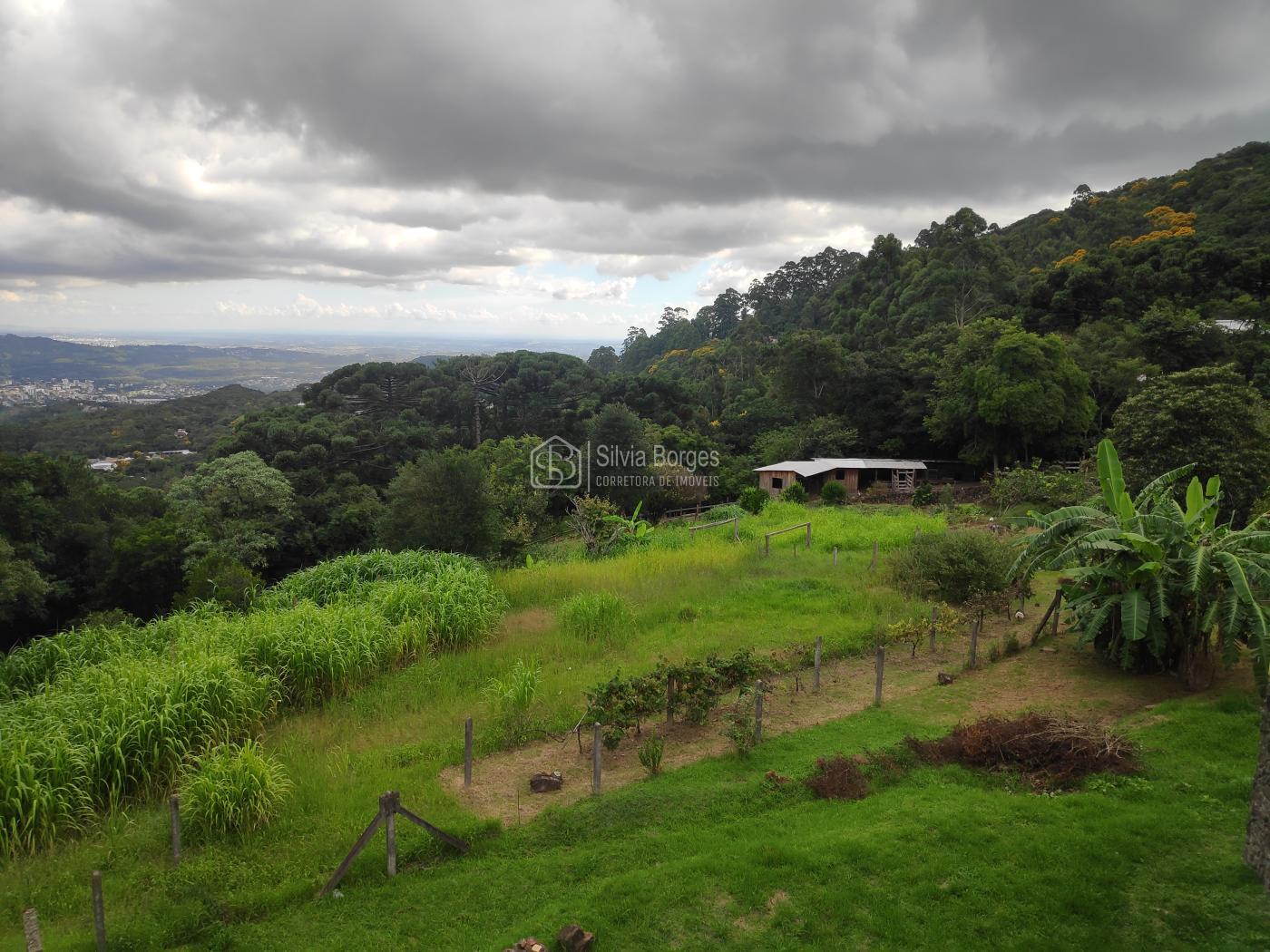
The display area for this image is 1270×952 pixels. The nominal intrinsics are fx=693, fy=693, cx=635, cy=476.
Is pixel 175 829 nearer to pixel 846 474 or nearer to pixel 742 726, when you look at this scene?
pixel 742 726

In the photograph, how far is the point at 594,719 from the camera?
25.0 feet

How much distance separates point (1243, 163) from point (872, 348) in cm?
3256

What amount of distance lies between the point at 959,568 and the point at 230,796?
1125 centimetres

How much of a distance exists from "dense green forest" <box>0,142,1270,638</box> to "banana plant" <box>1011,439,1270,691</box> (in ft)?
18.5

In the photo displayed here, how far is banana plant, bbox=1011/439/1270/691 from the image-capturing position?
725cm

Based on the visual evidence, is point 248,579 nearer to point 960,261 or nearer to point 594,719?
point 594,719

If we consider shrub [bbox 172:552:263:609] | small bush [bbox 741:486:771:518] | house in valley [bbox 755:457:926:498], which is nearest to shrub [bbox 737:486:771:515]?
small bush [bbox 741:486:771:518]

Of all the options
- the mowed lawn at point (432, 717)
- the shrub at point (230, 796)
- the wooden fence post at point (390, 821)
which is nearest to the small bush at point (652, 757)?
the mowed lawn at point (432, 717)

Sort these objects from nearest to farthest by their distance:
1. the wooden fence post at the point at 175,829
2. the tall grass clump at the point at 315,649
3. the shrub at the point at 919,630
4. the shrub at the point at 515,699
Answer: the wooden fence post at the point at 175,829 < the shrub at the point at 515,699 < the tall grass clump at the point at 315,649 < the shrub at the point at 919,630

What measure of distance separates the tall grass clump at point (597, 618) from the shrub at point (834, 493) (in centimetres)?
1359

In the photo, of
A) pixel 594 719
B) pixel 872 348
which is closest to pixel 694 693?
pixel 594 719

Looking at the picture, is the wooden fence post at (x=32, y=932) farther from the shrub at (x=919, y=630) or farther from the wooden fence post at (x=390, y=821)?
the shrub at (x=919, y=630)

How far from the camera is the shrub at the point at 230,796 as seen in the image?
6.01 m

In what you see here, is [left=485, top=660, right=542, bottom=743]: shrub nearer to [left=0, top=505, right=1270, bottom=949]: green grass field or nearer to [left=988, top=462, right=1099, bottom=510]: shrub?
[left=0, top=505, right=1270, bottom=949]: green grass field
